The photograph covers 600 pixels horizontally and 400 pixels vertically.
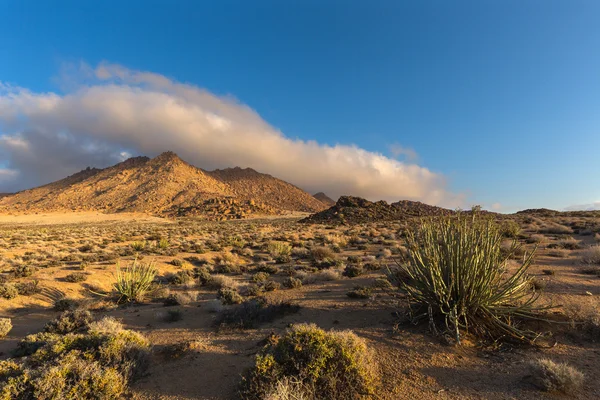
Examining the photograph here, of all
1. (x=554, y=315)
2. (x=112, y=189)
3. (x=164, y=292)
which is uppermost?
(x=112, y=189)

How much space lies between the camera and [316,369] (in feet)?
12.8

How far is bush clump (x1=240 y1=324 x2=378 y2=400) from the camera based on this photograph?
3.77 metres

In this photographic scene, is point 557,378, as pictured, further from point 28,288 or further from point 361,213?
point 361,213

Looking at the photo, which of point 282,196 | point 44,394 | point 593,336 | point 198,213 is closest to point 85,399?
point 44,394

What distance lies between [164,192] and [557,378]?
101 m

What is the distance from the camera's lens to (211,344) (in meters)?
5.56

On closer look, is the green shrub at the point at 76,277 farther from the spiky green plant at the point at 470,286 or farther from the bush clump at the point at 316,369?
the spiky green plant at the point at 470,286

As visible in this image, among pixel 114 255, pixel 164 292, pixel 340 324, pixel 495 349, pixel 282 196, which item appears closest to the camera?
pixel 495 349

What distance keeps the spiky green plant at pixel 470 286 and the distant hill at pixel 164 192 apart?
224ft

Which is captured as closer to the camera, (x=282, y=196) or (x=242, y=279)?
(x=242, y=279)

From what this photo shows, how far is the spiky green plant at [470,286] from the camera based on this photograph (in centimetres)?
504

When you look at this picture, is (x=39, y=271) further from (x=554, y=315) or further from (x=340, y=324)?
(x=554, y=315)

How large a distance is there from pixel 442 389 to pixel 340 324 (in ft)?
8.21

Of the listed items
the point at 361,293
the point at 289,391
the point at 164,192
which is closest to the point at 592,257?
the point at 361,293
